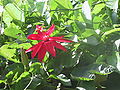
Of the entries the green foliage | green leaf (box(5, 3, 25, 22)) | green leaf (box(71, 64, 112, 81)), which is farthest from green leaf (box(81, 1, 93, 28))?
green leaf (box(5, 3, 25, 22))

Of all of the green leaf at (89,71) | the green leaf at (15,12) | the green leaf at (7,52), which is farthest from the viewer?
the green leaf at (15,12)

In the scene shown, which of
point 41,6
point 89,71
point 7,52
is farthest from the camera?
point 41,6

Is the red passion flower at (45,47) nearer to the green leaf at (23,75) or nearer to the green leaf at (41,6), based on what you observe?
the green leaf at (23,75)

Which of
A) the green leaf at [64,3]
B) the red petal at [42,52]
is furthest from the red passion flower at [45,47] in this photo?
the green leaf at [64,3]

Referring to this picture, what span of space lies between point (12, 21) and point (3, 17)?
0.04 meters

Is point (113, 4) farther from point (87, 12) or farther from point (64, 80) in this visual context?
point (64, 80)

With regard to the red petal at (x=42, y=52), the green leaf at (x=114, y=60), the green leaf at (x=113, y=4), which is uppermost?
the green leaf at (x=113, y=4)

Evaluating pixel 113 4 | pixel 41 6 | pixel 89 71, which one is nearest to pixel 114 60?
pixel 89 71

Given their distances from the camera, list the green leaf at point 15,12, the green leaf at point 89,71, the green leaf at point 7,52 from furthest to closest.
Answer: the green leaf at point 15,12, the green leaf at point 7,52, the green leaf at point 89,71

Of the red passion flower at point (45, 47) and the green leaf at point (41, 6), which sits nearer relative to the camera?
the red passion flower at point (45, 47)

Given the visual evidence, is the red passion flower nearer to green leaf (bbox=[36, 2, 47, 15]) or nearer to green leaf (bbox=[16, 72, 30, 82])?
green leaf (bbox=[16, 72, 30, 82])

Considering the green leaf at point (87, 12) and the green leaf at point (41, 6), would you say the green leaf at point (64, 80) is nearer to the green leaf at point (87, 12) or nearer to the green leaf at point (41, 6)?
the green leaf at point (87, 12)

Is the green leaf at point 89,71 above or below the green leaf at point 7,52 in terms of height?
below

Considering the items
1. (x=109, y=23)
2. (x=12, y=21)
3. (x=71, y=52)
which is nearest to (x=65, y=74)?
(x=71, y=52)
